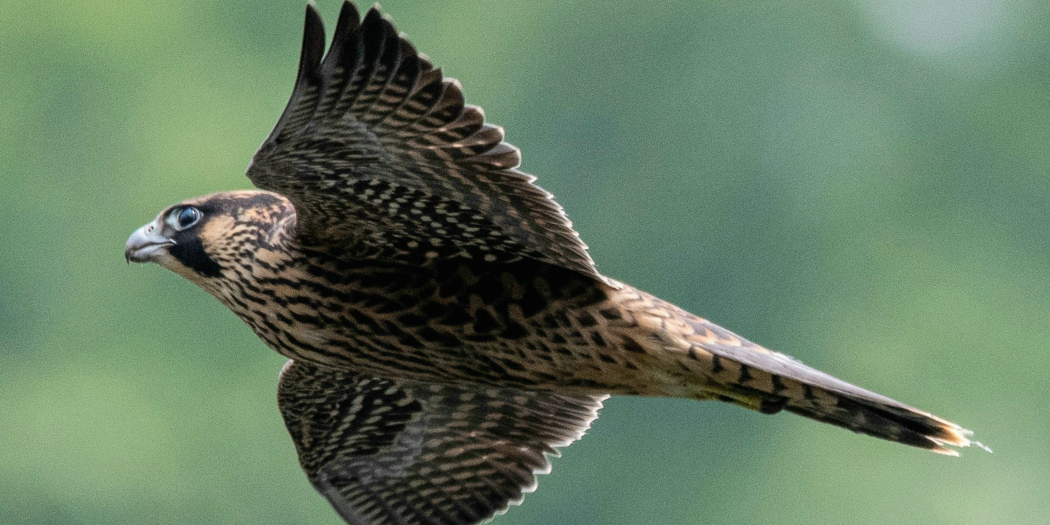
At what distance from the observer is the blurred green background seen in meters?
16.7

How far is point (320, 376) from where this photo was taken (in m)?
5.67

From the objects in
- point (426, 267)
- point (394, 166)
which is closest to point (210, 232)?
point (426, 267)

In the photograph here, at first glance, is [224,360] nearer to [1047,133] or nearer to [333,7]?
[333,7]

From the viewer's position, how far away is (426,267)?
4.89 metres

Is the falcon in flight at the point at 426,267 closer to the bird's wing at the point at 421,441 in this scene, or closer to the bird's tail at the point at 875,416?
the bird's tail at the point at 875,416

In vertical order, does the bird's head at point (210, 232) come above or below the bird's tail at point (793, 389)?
below

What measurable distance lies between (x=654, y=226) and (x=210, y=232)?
1372 cm

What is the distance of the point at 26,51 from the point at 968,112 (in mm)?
14300

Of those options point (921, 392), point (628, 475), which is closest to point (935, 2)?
point (921, 392)

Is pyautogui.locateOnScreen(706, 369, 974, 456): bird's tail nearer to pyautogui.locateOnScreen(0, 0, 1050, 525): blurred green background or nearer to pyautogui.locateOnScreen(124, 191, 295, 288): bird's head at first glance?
pyautogui.locateOnScreen(124, 191, 295, 288): bird's head

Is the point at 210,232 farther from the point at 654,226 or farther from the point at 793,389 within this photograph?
the point at 654,226

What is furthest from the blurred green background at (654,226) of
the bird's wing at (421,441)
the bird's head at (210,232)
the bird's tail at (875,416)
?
the bird's tail at (875,416)

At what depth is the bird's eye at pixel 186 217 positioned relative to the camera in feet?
16.7

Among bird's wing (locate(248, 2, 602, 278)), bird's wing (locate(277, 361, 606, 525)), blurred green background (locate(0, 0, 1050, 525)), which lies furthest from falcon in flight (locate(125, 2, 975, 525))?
blurred green background (locate(0, 0, 1050, 525))
